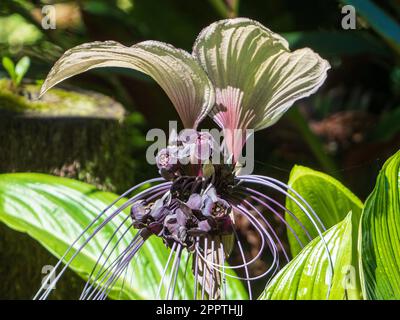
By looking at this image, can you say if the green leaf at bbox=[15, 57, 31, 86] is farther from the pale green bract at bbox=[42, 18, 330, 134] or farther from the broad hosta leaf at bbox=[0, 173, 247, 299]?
the pale green bract at bbox=[42, 18, 330, 134]

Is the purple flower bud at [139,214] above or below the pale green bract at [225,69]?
below

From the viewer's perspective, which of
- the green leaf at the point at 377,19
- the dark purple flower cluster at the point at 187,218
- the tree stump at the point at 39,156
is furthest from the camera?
the green leaf at the point at 377,19

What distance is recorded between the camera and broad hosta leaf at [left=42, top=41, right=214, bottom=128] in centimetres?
68

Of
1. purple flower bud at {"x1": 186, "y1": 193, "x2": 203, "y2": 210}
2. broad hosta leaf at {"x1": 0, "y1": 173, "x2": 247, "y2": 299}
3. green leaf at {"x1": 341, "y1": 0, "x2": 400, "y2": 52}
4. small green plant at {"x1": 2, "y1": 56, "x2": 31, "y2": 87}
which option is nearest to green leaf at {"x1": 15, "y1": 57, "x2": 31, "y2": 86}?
small green plant at {"x1": 2, "y1": 56, "x2": 31, "y2": 87}

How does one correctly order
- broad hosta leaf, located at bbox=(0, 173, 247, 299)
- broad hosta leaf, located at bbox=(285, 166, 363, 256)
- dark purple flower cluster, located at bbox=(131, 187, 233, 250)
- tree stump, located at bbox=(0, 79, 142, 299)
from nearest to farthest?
1. dark purple flower cluster, located at bbox=(131, 187, 233, 250)
2. broad hosta leaf, located at bbox=(285, 166, 363, 256)
3. broad hosta leaf, located at bbox=(0, 173, 247, 299)
4. tree stump, located at bbox=(0, 79, 142, 299)

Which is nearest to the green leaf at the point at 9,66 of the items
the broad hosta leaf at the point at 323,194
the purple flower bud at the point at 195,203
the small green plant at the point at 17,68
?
the small green plant at the point at 17,68

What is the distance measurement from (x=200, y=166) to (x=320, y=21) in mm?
1650

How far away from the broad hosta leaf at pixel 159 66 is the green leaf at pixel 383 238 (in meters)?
0.21

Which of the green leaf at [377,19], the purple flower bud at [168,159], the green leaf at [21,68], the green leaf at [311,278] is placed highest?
the green leaf at [377,19]

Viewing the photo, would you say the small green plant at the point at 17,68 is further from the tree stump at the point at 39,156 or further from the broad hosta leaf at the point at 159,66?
the broad hosta leaf at the point at 159,66

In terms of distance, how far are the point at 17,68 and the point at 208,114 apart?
0.78 meters

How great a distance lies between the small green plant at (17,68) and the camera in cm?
139

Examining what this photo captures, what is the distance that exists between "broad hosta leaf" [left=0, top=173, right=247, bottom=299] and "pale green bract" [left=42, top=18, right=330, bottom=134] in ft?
1.14

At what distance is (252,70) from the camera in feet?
2.42
